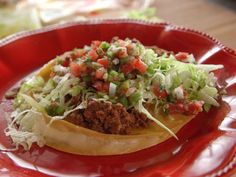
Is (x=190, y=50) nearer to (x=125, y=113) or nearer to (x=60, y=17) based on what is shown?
(x=125, y=113)

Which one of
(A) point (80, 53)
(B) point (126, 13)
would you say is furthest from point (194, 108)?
(B) point (126, 13)

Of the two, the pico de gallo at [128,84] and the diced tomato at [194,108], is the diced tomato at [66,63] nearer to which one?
the pico de gallo at [128,84]

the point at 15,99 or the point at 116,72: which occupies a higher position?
the point at 116,72

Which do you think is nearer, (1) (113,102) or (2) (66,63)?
(1) (113,102)

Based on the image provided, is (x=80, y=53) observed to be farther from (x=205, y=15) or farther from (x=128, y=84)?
(x=205, y=15)

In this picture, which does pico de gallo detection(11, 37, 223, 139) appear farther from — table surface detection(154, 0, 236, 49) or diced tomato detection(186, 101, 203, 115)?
table surface detection(154, 0, 236, 49)

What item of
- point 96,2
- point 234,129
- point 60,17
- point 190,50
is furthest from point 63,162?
point 96,2

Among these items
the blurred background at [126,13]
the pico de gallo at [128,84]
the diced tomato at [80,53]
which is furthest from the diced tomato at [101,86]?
the blurred background at [126,13]
